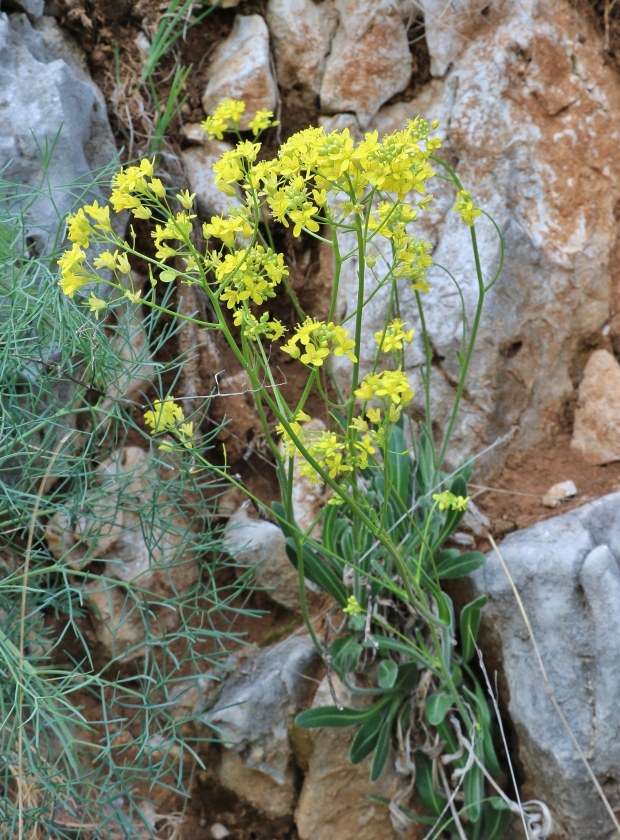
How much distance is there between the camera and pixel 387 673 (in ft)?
6.50

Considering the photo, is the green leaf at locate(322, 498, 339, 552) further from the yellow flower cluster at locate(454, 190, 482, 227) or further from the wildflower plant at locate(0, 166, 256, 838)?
the yellow flower cluster at locate(454, 190, 482, 227)

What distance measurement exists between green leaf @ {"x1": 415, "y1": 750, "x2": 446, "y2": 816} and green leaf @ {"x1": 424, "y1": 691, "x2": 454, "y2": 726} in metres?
0.15

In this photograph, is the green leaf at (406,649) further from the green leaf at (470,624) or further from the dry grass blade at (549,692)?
the dry grass blade at (549,692)

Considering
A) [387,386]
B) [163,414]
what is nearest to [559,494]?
[387,386]

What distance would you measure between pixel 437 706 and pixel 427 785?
0.83 feet

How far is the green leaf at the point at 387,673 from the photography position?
1.97 m

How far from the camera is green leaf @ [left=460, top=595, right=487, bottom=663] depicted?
2.05 m

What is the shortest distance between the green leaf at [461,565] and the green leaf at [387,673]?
0.25 metres

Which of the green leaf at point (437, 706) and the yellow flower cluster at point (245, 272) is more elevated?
the yellow flower cluster at point (245, 272)

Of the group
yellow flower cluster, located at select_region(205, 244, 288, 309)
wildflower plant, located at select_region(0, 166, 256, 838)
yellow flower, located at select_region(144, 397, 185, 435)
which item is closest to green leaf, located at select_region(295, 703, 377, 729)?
wildflower plant, located at select_region(0, 166, 256, 838)

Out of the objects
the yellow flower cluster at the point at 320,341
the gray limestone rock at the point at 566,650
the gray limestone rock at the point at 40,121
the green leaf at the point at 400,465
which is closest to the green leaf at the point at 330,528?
the green leaf at the point at 400,465

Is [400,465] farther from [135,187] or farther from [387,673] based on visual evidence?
[135,187]

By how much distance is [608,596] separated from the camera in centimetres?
201

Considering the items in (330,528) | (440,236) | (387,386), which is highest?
(387,386)
